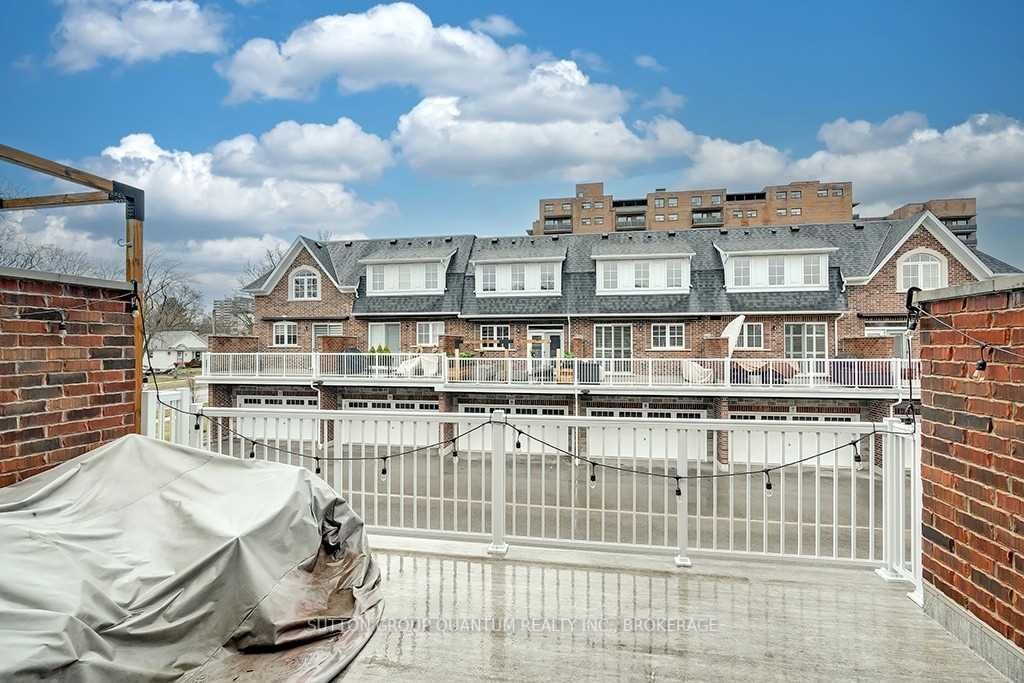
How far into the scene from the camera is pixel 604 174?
54625 millimetres

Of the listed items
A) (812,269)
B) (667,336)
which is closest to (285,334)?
(667,336)

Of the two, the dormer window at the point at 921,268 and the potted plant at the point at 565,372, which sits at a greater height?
the dormer window at the point at 921,268

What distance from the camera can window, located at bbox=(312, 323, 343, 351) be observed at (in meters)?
20.9

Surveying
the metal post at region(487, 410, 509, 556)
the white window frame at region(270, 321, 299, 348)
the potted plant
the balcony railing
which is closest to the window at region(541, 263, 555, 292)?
the balcony railing

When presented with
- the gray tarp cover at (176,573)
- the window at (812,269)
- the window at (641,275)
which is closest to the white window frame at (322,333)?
the window at (641,275)

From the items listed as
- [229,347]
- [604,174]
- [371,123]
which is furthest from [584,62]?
[229,347]

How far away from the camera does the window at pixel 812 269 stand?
18344 millimetres

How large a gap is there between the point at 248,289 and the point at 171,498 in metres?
21.2

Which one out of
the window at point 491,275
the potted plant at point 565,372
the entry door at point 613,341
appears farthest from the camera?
the window at point 491,275

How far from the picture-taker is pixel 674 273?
1920 centimetres

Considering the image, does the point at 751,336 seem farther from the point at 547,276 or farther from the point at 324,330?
the point at 324,330

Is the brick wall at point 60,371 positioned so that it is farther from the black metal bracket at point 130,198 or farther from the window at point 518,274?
the window at point 518,274

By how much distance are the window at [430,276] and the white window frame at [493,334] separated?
2637mm

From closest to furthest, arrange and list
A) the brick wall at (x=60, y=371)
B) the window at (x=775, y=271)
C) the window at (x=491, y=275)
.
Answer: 1. the brick wall at (x=60, y=371)
2. the window at (x=775, y=271)
3. the window at (x=491, y=275)
